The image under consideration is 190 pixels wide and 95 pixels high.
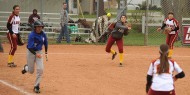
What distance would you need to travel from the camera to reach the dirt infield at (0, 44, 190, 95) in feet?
34.2

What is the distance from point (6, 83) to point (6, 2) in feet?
54.8

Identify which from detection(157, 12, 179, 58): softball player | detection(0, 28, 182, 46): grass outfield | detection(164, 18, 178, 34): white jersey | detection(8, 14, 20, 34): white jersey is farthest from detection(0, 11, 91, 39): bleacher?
detection(8, 14, 20, 34): white jersey

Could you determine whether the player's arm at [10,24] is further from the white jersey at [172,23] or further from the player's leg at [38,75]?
the white jersey at [172,23]

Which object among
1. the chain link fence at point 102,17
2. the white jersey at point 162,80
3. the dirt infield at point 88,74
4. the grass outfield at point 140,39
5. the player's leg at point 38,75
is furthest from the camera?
the grass outfield at point 140,39

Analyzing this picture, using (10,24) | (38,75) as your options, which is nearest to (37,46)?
(38,75)

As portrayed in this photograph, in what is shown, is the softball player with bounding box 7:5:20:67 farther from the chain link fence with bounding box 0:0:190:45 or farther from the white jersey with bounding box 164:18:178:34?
the chain link fence with bounding box 0:0:190:45

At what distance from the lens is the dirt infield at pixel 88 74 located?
10422mm

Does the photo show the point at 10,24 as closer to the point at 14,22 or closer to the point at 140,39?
the point at 14,22

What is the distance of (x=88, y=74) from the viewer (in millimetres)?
12859

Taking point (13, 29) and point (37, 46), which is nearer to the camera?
point (37, 46)

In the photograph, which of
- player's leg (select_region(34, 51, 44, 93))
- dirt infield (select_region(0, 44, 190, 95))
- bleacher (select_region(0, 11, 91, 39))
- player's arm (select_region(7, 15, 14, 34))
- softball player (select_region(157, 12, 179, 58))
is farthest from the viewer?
bleacher (select_region(0, 11, 91, 39))

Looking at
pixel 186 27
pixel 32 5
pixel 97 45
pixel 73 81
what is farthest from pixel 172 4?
pixel 73 81

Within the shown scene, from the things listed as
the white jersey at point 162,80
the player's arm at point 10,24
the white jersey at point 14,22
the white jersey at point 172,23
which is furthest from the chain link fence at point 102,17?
the white jersey at point 162,80

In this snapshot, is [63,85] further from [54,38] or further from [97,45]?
[54,38]
